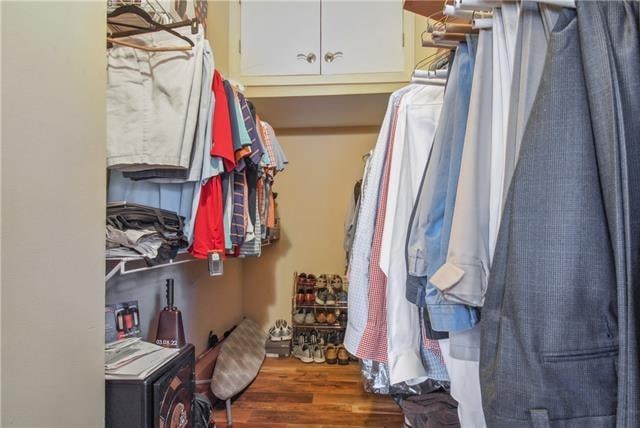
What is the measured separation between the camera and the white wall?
517 mm

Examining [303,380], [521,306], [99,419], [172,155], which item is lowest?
[303,380]

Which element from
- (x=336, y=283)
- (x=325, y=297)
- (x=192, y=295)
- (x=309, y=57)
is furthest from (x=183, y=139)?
(x=336, y=283)

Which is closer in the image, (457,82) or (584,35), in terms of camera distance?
(584,35)

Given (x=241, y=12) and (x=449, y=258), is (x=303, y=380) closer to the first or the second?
(x=449, y=258)

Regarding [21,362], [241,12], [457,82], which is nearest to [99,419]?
[21,362]

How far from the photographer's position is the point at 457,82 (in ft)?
2.31

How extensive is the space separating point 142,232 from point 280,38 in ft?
5.14

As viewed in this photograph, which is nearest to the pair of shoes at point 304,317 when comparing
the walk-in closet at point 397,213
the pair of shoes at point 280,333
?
the pair of shoes at point 280,333

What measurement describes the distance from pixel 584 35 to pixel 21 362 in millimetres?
940

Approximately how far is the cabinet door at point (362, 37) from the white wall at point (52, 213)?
1.52m

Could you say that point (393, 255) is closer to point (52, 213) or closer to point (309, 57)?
point (52, 213)

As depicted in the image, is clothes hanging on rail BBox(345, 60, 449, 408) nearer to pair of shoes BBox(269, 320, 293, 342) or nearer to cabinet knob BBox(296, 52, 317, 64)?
cabinet knob BBox(296, 52, 317, 64)

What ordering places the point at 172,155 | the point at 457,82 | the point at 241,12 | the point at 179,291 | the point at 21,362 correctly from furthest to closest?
the point at 241,12 < the point at 179,291 < the point at 172,155 < the point at 457,82 < the point at 21,362

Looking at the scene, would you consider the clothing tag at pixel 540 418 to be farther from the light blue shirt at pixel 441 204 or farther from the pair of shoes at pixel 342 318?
the pair of shoes at pixel 342 318
